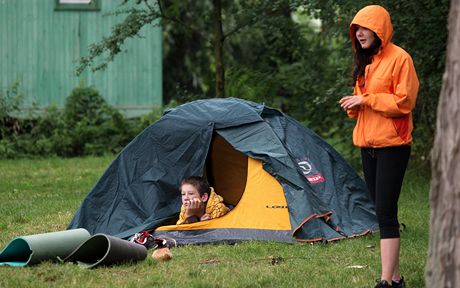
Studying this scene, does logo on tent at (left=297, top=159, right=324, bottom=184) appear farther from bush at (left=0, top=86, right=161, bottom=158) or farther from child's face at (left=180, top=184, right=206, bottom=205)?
bush at (left=0, top=86, right=161, bottom=158)

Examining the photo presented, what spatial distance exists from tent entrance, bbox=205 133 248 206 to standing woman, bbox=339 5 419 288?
3179 mm

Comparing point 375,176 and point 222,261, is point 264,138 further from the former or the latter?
point 375,176

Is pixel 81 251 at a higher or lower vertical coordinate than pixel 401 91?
lower

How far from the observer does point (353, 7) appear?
1067 cm

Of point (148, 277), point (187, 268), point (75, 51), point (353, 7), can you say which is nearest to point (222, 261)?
point (187, 268)

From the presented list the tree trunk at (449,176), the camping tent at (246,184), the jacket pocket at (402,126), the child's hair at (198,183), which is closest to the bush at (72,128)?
the camping tent at (246,184)

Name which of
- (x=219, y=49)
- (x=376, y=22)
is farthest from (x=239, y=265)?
(x=219, y=49)

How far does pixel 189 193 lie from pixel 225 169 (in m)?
1.11

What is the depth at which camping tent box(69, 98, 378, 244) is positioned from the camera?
7.98 meters

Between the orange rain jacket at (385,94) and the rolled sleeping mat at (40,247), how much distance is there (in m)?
2.34

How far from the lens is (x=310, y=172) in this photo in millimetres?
8336

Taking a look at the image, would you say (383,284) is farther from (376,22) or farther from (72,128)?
(72,128)

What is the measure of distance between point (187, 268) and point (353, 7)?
4958mm

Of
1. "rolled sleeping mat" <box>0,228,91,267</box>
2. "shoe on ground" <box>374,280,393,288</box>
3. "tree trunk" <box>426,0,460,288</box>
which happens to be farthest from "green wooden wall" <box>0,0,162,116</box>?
"tree trunk" <box>426,0,460,288</box>
